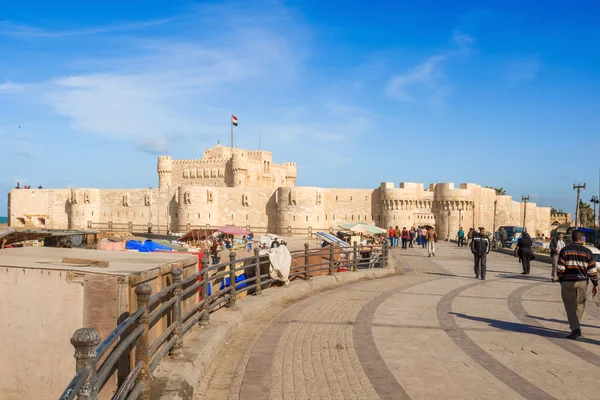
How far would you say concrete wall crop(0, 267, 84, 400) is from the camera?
443 centimetres

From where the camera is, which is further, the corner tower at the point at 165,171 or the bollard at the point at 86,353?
the corner tower at the point at 165,171

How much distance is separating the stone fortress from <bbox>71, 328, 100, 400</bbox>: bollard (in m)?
42.7

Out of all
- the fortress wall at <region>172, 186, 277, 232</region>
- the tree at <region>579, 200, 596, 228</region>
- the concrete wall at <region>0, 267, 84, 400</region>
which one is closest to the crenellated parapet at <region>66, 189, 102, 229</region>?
the fortress wall at <region>172, 186, 277, 232</region>

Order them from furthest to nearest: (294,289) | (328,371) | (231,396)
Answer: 1. (294,289)
2. (328,371)
3. (231,396)

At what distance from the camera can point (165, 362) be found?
188 inches

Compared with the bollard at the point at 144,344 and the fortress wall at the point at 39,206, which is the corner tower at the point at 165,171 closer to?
the fortress wall at the point at 39,206

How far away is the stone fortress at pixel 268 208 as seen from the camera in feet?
160

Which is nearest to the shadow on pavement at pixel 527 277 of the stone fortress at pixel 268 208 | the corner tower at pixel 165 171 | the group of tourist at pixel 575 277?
the group of tourist at pixel 575 277

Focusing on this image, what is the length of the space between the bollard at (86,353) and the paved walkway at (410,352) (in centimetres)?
219

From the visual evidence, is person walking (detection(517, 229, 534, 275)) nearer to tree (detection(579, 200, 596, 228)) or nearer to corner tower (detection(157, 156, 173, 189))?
corner tower (detection(157, 156, 173, 189))

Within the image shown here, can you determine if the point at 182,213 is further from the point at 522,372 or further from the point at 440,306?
the point at 522,372

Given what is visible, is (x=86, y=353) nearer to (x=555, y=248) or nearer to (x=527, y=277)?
(x=555, y=248)

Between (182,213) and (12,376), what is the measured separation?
4663cm

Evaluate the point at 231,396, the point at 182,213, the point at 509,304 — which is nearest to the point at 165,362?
the point at 231,396
